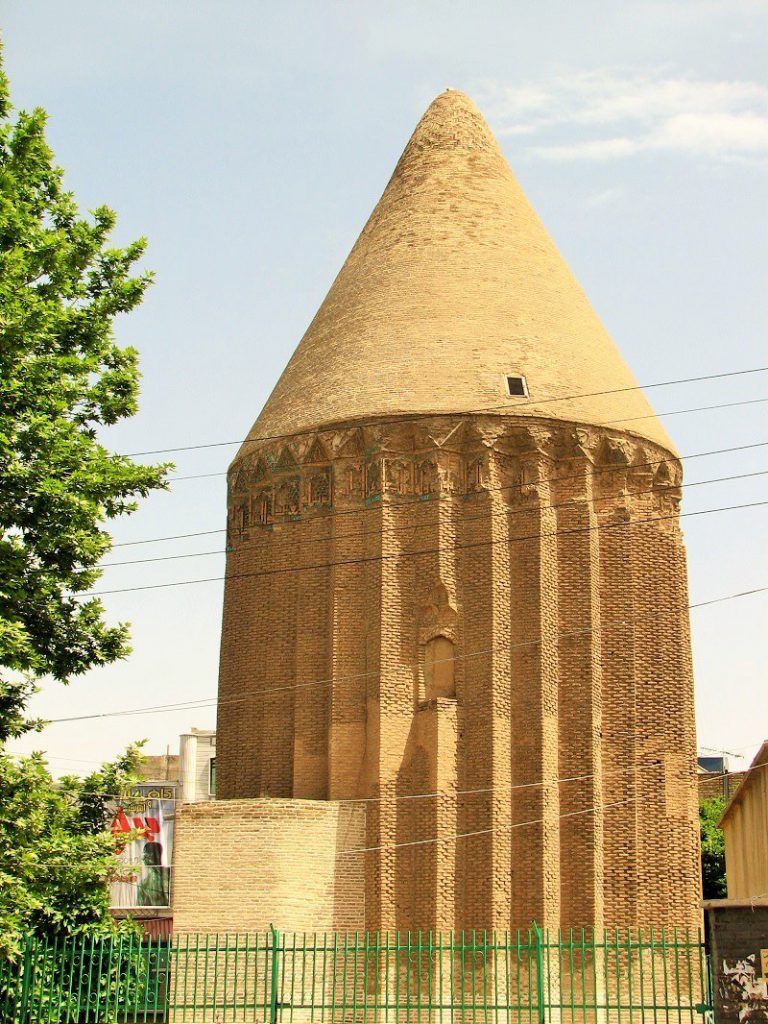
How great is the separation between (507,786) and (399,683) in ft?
6.91

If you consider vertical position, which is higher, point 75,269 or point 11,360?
point 75,269

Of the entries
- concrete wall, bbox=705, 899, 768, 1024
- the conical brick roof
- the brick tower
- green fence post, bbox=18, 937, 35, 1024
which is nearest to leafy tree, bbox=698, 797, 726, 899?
the brick tower

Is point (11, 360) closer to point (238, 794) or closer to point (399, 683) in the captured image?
point (399, 683)

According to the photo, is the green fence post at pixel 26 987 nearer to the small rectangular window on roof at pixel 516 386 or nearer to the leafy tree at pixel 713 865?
the small rectangular window on roof at pixel 516 386

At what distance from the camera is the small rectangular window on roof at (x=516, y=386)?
2412 cm

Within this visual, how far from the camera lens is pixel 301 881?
2159 cm

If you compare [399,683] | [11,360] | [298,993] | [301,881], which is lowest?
[298,993]

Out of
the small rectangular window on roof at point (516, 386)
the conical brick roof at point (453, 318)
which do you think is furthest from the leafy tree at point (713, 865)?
the small rectangular window on roof at point (516, 386)

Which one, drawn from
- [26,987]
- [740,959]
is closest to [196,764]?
[26,987]

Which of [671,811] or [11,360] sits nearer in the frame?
[11,360]

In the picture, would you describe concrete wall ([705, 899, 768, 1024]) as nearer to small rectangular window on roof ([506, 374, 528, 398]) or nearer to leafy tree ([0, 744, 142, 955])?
leafy tree ([0, 744, 142, 955])

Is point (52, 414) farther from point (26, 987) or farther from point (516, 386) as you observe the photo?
point (516, 386)

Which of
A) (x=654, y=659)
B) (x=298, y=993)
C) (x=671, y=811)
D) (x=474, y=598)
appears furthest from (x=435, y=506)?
(x=298, y=993)

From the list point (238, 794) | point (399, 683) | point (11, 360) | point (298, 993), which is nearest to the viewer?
point (11, 360)
